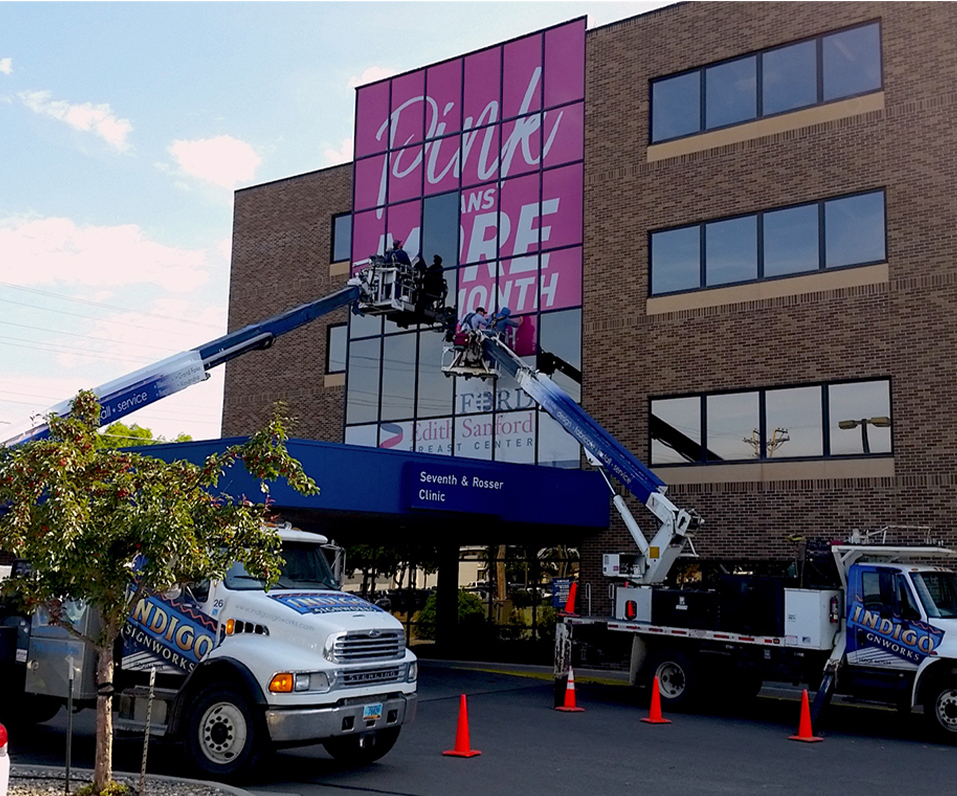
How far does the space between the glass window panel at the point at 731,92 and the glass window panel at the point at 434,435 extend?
9.07m

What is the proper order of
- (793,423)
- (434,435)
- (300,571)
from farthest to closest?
1. (434,435)
2. (793,423)
3. (300,571)

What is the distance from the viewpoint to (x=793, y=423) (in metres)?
21.8

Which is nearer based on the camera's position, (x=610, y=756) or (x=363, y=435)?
(x=610, y=756)

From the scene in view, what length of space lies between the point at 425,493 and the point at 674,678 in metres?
5.72

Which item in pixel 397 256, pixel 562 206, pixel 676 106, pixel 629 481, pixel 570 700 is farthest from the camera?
pixel 397 256

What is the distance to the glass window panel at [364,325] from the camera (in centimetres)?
2861

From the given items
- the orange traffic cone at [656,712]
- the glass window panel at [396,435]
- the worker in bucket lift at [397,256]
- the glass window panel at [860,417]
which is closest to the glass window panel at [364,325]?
the worker in bucket lift at [397,256]

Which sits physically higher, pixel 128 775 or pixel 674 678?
pixel 674 678

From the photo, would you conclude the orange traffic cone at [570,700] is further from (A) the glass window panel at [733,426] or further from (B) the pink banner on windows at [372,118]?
(B) the pink banner on windows at [372,118]

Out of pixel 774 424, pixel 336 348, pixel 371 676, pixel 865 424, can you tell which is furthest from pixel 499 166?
pixel 371 676

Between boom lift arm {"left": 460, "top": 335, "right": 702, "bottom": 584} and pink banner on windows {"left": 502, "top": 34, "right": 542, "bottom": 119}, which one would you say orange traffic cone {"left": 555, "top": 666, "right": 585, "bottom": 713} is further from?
pink banner on windows {"left": 502, "top": 34, "right": 542, "bottom": 119}

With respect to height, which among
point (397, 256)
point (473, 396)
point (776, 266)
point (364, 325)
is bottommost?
point (473, 396)

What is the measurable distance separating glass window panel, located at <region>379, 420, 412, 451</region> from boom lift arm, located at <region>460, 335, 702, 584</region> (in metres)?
4.74

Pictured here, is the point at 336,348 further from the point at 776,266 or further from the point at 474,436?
the point at 776,266
